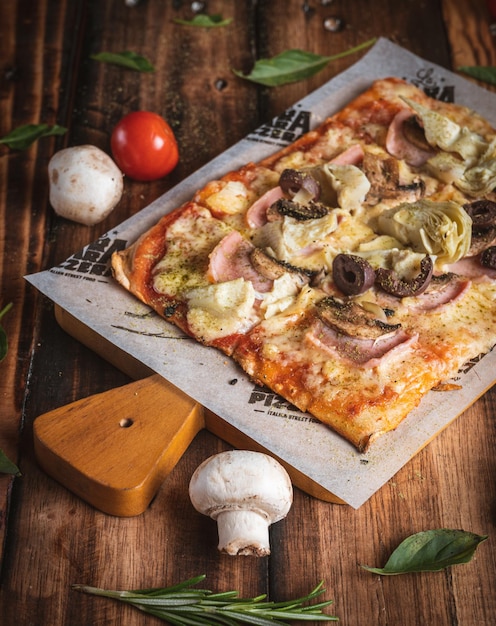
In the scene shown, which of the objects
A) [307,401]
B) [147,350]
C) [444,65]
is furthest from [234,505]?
[444,65]

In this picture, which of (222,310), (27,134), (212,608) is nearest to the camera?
(212,608)

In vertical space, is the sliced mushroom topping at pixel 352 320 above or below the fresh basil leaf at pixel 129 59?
below

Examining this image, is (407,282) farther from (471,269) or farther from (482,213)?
(482,213)

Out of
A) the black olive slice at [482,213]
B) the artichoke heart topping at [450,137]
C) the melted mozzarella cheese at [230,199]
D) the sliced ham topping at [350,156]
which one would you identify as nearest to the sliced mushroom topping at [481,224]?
the black olive slice at [482,213]

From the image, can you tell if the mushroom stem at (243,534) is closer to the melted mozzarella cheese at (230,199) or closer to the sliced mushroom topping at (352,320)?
the sliced mushroom topping at (352,320)

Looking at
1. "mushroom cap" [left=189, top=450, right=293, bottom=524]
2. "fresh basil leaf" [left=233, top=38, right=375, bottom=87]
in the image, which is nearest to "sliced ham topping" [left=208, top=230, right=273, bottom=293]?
"mushroom cap" [left=189, top=450, right=293, bottom=524]

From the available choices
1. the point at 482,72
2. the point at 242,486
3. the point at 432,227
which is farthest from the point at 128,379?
the point at 482,72
